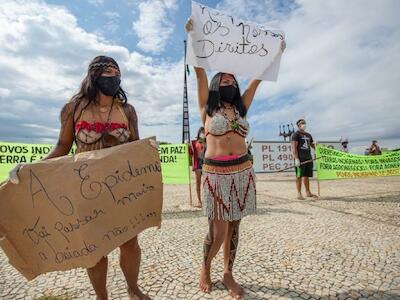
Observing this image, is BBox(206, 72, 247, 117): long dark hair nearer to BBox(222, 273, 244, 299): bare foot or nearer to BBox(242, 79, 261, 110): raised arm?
BBox(242, 79, 261, 110): raised arm

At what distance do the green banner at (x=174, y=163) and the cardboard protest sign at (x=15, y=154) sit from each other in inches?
111

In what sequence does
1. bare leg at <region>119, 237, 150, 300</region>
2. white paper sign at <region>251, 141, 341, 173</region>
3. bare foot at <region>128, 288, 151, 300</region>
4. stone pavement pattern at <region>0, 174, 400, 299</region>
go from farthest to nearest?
1. white paper sign at <region>251, 141, 341, 173</region>
2. stone pavement pattern at <region>0, 174, 400, 299</region>
3. bare foot at <region>128, 288, 151, 300</region>
4. bare leg at <region>119, 237, 150, 300</region>

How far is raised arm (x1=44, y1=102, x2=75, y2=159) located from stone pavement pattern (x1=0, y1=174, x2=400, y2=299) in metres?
1.34

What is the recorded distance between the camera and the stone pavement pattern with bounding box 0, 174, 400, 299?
8.92ft

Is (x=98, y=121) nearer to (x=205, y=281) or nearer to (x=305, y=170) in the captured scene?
(x=205, y=281)

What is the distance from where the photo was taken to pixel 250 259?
346 cm

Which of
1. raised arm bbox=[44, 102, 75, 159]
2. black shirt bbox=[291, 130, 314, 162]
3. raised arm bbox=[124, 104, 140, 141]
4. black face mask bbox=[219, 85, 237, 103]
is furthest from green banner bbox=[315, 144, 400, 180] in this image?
raised arm bbox=[44, 102, 75, 159]

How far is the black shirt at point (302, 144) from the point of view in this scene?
8000 mm

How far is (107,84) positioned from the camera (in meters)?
2.25

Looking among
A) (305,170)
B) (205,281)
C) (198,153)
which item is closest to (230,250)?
(205,281)

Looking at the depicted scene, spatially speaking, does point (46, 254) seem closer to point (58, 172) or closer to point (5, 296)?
point (58, 172)

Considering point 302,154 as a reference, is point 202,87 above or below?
above

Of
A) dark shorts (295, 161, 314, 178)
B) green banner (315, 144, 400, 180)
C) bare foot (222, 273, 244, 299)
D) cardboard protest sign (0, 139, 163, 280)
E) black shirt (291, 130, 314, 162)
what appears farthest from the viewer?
green banner (315, 144, 400, 180)

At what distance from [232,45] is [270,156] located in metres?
11.8
